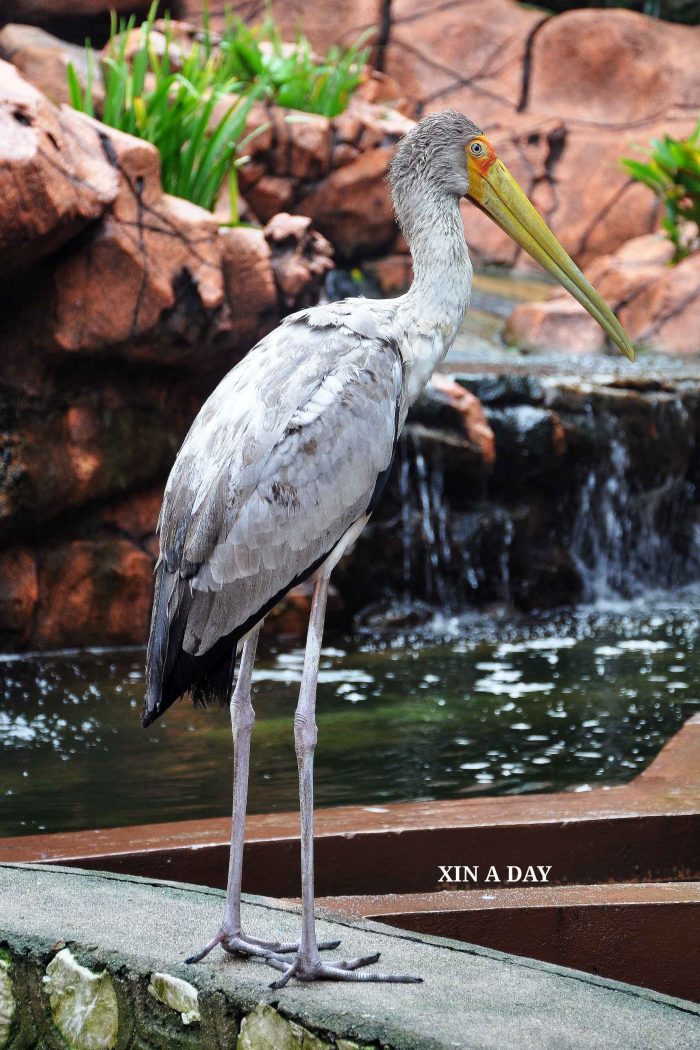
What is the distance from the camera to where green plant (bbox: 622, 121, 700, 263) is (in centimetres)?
1109

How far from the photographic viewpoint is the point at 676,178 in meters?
11.2

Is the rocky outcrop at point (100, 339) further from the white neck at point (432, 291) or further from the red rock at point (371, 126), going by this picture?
the red rock at point (371, 126)

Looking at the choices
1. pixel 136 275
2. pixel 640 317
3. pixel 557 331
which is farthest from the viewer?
pixel 640 317

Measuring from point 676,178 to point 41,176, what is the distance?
22.6 feet

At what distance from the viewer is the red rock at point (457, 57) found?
45.1 feet

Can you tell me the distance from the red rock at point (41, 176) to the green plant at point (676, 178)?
20.6ft

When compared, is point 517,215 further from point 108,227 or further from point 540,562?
point 540,562

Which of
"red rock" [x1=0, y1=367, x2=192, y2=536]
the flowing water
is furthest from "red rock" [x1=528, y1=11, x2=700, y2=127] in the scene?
"red rock" [x1=0, y1=367, x2=192, y2=536]

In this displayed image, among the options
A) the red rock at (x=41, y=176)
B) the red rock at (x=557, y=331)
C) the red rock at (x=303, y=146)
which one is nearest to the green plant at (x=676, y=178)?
the red rock at (x=557, y=331)

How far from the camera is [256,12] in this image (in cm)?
1326

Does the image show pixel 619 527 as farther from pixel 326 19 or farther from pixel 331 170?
pixel 326 19

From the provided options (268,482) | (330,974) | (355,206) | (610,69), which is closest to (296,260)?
(355,206)

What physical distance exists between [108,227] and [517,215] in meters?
3.36

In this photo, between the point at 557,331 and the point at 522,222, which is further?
the point at 557,331
